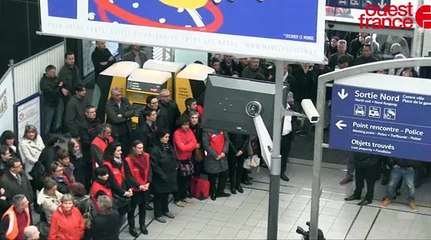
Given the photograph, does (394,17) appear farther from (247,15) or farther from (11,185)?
(11,185)

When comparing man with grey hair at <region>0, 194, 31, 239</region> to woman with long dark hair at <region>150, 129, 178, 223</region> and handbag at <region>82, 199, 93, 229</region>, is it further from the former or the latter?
woman with long dark hair at <region>150, 129, 178, 223</region>

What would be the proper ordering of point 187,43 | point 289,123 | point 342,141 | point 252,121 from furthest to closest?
point 289,123 → point 342,141 → point 187,43 → point 252,121

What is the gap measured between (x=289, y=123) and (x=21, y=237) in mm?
5617

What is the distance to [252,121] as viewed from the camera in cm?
1120

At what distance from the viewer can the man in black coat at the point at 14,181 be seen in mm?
13234

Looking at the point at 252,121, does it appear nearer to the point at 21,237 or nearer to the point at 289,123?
the point at 21,237

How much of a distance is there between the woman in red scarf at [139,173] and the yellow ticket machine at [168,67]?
3531mm

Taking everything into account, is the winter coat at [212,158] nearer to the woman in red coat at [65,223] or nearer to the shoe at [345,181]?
the shoe at [345,181]

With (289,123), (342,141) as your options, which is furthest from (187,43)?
(289,123)

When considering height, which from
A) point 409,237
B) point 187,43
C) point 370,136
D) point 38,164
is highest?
point 187,43

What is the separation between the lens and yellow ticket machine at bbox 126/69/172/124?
1712 cm

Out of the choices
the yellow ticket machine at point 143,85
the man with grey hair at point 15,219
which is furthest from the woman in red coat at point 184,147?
the man with grey hair at point 15,219

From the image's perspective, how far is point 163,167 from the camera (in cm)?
1462

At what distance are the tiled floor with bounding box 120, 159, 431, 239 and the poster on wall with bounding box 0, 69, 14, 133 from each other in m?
2.74
